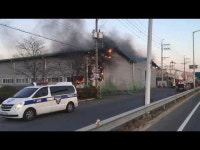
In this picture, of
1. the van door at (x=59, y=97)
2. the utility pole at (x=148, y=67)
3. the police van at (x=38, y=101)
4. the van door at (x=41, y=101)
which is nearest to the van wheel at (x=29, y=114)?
the police van at (x=38, y=101)

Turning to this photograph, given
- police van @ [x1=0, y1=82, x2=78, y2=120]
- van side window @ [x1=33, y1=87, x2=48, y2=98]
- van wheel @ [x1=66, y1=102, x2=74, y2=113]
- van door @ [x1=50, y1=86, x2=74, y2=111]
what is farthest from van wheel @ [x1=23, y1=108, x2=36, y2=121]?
van wheel @ [x1=66, y1=102, x2=74, y2=113]

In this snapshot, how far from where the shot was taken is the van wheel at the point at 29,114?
55.4 ft

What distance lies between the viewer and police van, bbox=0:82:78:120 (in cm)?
1684

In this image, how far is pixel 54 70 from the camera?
53.9 meters

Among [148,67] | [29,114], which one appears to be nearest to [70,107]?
[29,114]

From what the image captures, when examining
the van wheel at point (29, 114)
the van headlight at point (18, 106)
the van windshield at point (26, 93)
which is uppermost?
the van windshield at point (26, 93)

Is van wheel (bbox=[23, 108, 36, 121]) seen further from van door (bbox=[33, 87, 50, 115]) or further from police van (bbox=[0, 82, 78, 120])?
van door (bbox=[33, 87, 50, 115])

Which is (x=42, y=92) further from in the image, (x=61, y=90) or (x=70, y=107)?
(x=70, y=107)

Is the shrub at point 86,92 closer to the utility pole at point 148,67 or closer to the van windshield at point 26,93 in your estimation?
the van windshield at point 26,93

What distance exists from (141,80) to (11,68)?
90.7ft
